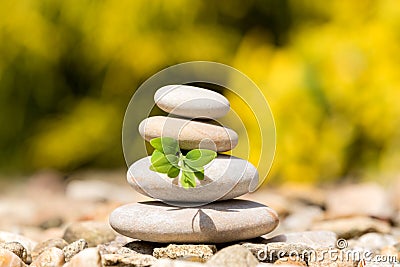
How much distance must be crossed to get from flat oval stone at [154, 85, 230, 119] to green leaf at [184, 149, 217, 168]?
164 millimetres

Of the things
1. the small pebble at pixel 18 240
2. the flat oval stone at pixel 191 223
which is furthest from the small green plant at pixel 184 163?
the small pebble at pixel 18 240

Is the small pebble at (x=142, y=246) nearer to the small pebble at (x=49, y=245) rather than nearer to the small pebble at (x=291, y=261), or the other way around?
the small pebble at (x=49, y=245)

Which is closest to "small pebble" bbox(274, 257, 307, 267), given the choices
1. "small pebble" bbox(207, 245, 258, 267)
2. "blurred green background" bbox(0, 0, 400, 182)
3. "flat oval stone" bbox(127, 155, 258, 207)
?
"small pebble" bbox(207, 245, 258, 267)

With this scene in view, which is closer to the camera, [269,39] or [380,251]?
[380,251]

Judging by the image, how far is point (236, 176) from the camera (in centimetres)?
246

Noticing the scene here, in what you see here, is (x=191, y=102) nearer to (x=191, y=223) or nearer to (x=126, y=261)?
(x=191, y=223)

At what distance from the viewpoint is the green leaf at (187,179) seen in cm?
234

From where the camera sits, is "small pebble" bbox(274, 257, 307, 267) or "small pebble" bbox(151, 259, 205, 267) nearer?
"small pebble" bbox(151, 259, 205, 267)

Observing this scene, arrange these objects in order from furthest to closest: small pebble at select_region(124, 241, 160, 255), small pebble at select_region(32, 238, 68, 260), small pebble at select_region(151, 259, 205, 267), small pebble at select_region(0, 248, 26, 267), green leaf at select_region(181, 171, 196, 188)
Result: small pebble at select_region(32, 238, 68, 260) < small pebble at select_region(124, 241, 160, 255) < green leaf at select_region(181, 171, 196, 188) < small pebble at select_region(0, 248, 26, 267) < small pebble at select_region(151, 259, 205, 267)

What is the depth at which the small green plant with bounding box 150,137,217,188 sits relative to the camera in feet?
7.73

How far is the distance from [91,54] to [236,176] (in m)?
4.63

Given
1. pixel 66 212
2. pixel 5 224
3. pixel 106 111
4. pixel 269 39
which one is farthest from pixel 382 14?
pixel 5 224

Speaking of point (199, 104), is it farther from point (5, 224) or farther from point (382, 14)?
point (382, 14)

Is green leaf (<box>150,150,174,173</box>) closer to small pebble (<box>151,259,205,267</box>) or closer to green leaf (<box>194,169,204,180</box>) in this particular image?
green leaf (<box>194,169,204,180</box>)
